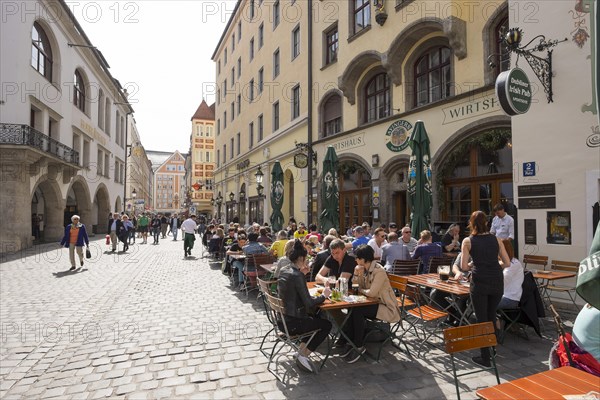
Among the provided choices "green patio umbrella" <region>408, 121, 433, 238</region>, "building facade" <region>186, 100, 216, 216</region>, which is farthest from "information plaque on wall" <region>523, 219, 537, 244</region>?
"building facade" <region>186, 100, 216, 216</region>

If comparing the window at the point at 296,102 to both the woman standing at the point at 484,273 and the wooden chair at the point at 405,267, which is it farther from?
the woman standing at the point at 484,273

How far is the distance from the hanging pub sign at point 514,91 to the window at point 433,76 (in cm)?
383

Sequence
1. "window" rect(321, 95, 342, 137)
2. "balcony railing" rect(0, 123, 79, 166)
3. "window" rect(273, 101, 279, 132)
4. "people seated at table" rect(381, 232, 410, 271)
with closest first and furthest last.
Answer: "people seated at table" rect(381, 232, 410, 271) < "balcony railing" rect(0, 123, 79, 166) < "window" rect(321, 95, 342, 137) < "window" rect(273, 101, 279, 132)

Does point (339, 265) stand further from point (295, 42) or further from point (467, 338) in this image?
point (295, 42)

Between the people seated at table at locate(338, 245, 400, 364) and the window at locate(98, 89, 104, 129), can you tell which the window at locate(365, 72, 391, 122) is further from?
the window at locate(98, 89, 104, 129)

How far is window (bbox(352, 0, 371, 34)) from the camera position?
1481 centimetres

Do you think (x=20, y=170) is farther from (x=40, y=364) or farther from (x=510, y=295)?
(x=510, y=295)

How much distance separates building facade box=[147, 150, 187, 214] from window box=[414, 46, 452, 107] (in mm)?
96209

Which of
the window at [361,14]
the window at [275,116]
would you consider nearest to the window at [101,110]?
the window at [275,116]

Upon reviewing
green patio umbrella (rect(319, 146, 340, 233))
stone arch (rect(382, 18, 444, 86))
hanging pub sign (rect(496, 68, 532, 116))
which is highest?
stone arch (rect(382, 18, 444, 86))

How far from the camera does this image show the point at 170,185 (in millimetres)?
104125

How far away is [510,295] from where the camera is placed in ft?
17.5

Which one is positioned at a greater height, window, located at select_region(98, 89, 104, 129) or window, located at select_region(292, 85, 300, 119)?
window, located at select_region(98, 89, 104, 129)

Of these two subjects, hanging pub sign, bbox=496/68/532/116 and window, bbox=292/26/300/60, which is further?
window, bbox=292/26/300/60
